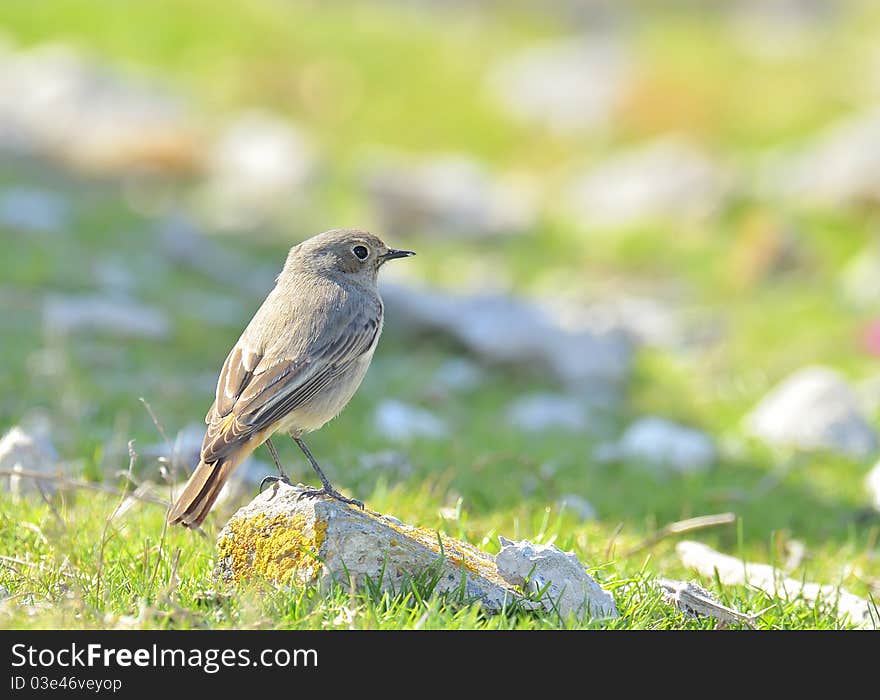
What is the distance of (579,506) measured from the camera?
7.10m

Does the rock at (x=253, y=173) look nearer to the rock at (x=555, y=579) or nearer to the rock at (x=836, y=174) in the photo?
the rock at (x=836, y=174)

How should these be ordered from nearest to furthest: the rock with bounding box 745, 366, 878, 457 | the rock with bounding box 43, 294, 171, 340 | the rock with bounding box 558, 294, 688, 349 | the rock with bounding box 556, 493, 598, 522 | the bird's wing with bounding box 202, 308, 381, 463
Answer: the bird's wing with bounding box 202, 308, 381, 463
the rock with bounding box 556, 493, 598, 522
the rock with bounding box 745, 366, 878, 457
the rock with bounding box 43, 294, 171, 340
the rock with bounding box 558, 294, 688, 349

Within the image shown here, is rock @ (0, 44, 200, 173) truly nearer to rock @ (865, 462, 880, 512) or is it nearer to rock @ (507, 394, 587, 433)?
rock @ (507, 394, 587, 433)

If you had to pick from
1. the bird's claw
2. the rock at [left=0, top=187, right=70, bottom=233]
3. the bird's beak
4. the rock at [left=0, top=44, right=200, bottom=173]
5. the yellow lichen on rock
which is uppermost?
the rock at [left=0, top=44, right=200, bottom=173]

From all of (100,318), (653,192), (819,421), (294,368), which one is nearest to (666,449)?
(819,421)

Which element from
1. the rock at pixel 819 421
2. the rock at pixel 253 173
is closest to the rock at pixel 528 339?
the rock at pixel 819 421

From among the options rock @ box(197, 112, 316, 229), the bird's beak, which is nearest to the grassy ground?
rock @ box(197, 112, 316, 229)

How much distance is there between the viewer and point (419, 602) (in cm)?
442

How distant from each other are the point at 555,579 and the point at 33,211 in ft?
39.3

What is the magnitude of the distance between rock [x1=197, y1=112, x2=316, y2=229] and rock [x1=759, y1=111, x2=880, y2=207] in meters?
8.03

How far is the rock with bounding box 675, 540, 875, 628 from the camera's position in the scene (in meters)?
5.00

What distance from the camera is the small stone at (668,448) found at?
8.56 meters
